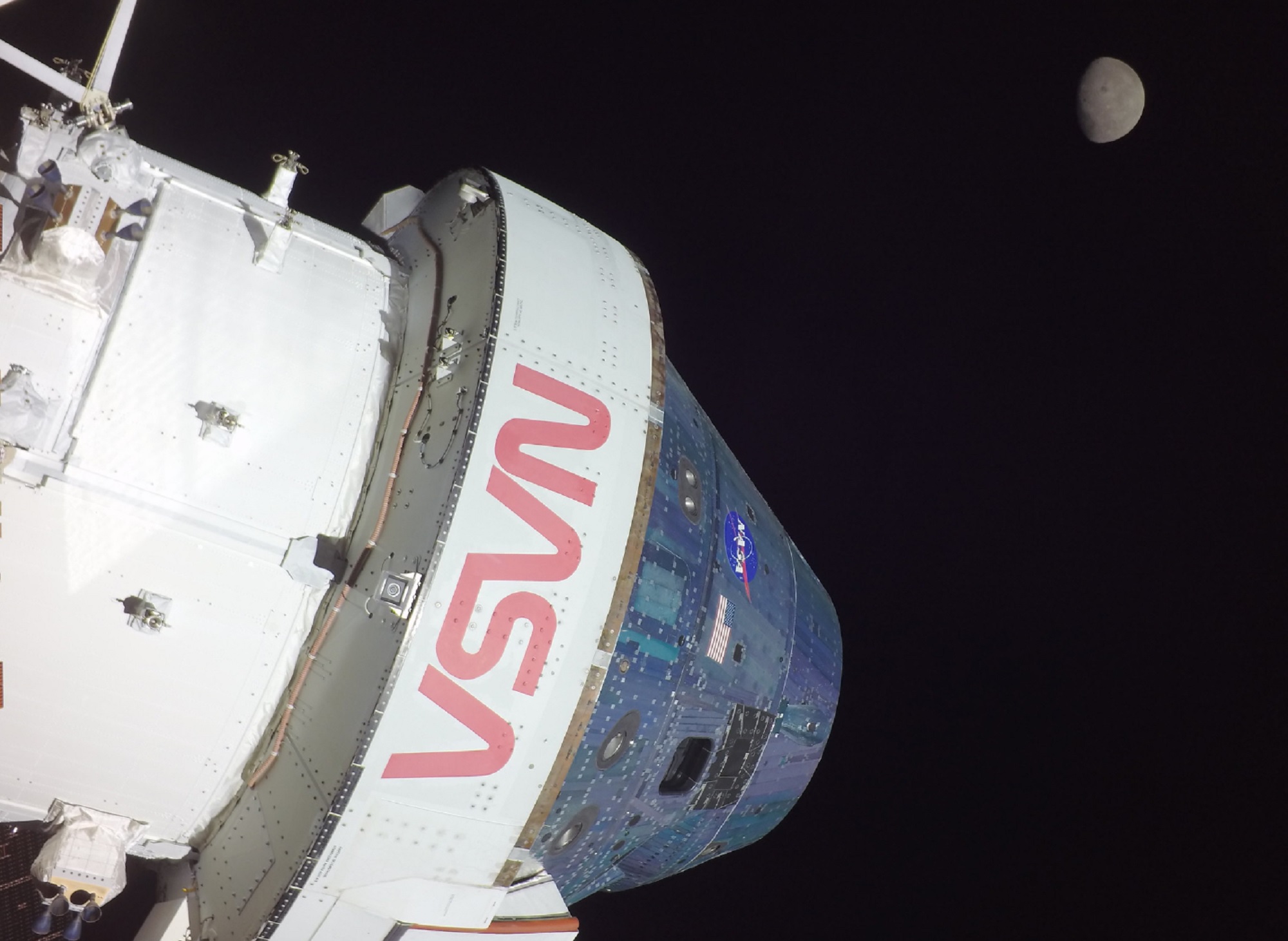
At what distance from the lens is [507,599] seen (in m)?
3.77

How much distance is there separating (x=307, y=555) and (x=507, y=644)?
113 cm

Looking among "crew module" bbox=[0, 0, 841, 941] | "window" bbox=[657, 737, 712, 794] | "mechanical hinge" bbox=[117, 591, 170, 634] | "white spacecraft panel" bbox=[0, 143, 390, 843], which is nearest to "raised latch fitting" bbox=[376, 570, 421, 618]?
"crew module" bbox=[0, 0, 841, 941]

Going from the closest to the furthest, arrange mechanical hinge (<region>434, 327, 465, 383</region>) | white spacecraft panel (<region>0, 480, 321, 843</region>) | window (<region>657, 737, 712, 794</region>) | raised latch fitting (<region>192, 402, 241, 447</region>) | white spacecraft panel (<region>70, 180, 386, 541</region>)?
white spacecraft panel (<region>0, 480, 321, 843</region>)
white spacecraft panel (<region>70, 180, 386, 541</region>)
raised latch fitting (<region>192, 402, 241, 447</region>)
mechanical hinge (<region>434, 327, 465, 383</region>)
window (<region>657, 737, 712, 794</region>)

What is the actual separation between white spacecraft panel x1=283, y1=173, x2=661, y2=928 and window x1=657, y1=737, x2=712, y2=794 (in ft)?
5.12

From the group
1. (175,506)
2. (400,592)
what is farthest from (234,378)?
(400,592)

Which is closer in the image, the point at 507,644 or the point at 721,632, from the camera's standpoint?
the point at 507,644

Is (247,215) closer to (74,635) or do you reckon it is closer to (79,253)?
(79,253)

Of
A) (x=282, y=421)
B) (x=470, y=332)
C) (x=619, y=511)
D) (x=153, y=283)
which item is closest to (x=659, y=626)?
(x=619, y=511)

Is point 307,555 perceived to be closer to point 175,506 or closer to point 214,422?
point 175,506

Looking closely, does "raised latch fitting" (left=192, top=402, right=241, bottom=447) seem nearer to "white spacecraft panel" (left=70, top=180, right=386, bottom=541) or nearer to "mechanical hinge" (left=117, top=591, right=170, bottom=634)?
"white spacecraft panel" (left=70, top=180, right=386, bottom=541)

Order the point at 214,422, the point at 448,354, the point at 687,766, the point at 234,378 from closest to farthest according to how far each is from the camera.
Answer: the point at 214,422 < the point at 234,378 < the point at 448,354 < the point at 687,766

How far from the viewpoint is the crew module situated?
11.6 feet

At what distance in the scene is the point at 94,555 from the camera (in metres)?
3.55

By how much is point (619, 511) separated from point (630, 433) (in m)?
0.46
